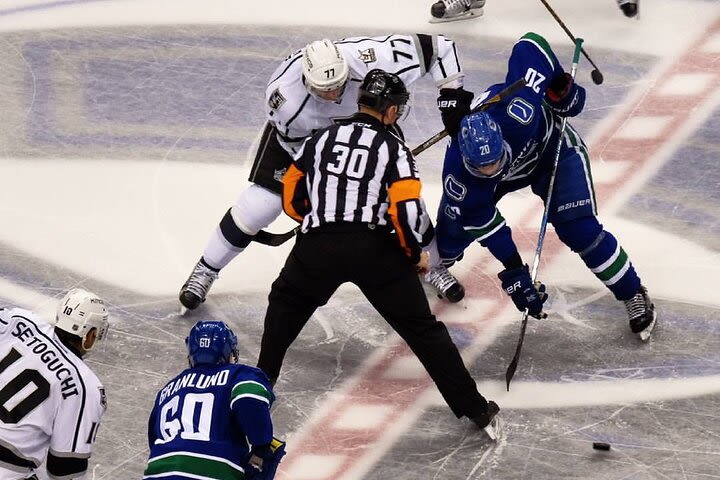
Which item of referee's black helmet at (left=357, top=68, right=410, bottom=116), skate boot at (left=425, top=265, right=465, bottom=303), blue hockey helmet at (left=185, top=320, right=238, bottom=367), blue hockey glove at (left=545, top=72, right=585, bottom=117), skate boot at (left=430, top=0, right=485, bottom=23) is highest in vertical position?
referee's black helmet at (left=357, top=68, right=410, bottom=116)

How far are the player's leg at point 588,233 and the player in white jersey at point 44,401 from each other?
6.90 feet

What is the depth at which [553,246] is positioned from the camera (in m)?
6.82

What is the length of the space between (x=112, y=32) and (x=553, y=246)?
3210 millimetres

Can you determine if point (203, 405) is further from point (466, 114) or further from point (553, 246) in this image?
point (553, 246)

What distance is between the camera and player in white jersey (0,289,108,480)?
14.9 ft

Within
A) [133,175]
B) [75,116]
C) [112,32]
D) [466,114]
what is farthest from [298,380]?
[112,32]

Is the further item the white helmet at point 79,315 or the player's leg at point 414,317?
the player's leg at point 414,317

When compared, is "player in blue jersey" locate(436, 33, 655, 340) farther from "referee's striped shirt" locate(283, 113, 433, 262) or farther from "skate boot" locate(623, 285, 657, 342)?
"referee's striped shirt" locate(283, 113, 433, 262)

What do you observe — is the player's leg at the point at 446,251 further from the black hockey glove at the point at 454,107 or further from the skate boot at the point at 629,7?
the skate boot at the point at 629,7

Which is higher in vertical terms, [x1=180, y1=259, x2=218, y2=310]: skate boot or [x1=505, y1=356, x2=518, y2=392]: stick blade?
[x1=180, y1=259, x2=218, y2=310]: skate boot

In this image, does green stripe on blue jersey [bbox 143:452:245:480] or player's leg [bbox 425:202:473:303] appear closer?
green stripe on blue jersey [bbox 143:452:245:480]

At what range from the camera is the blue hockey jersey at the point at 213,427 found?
4391 mm

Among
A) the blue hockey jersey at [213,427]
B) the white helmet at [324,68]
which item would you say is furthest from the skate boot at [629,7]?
the blue hockey jersey at [213,427]

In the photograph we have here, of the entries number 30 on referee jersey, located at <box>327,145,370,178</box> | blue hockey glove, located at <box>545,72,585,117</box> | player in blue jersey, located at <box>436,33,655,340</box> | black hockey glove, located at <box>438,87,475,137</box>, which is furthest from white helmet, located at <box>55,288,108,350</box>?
blue hockey glove, located at <box>545,72,585,117</box>
